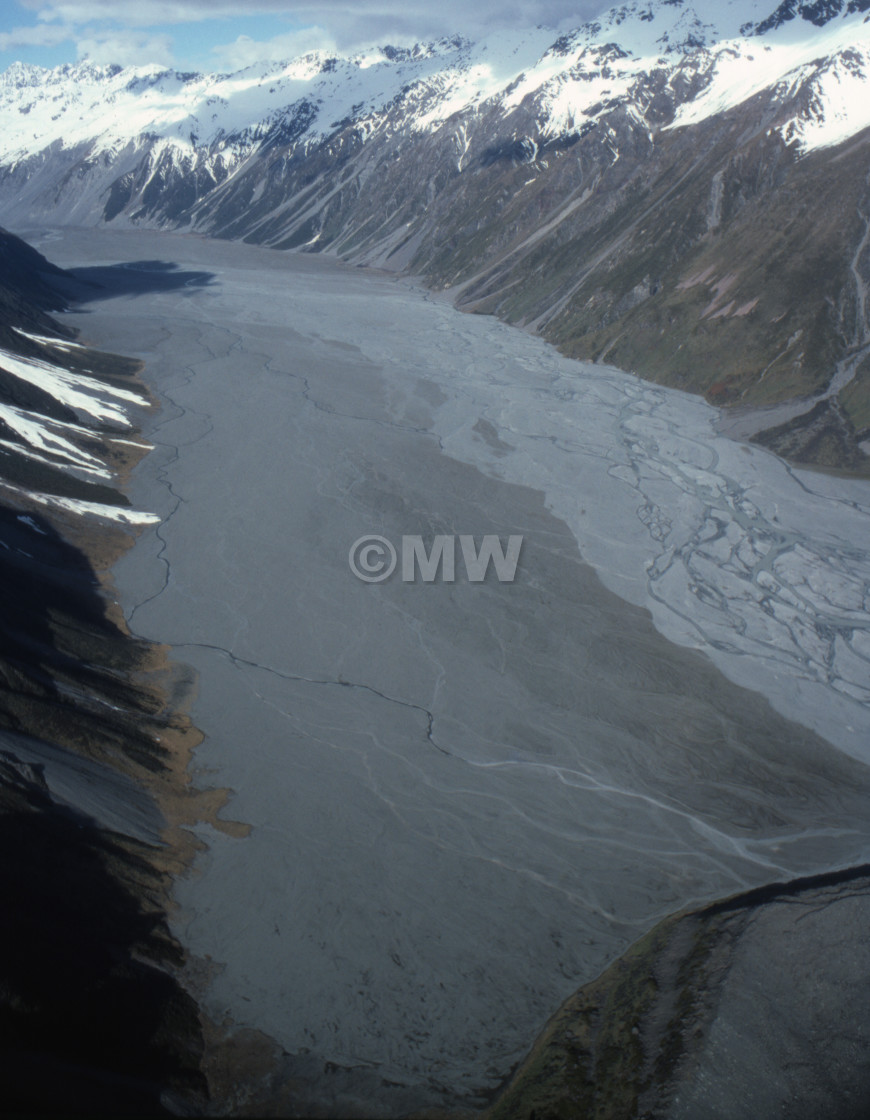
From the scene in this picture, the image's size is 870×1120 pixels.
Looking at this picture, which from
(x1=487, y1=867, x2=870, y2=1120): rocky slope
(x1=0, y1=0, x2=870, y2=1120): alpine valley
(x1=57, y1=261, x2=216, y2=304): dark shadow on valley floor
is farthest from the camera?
(x1=57, y1=261, x2=216, y2=304): dark shadow on valley floor

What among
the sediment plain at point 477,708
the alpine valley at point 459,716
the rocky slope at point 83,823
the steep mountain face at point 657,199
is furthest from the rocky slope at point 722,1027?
the steep mountain face at point 657,199

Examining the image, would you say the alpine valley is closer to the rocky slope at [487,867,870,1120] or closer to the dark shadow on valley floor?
the rocky slope at [487,867,870,1120]

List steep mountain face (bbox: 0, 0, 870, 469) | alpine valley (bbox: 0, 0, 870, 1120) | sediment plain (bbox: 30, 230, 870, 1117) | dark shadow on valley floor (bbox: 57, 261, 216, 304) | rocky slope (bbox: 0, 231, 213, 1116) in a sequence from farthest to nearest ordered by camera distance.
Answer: dark shadow on valley floor (bbox: 57, 261, 216, 304) < steep mountain face (bbox: 0, 0, 870, 469) < sediment plain (bbox: 30, 230, 870, 1117) < alpine valley (bbox: 0, 0, 870, 1120) < rocky slope (bbox: 0, 231, 213, 1116)

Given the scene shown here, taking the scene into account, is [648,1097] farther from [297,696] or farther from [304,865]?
[297,696]

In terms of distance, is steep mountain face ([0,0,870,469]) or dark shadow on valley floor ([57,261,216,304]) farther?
dark shadow on valley floor ([57,261,216,304])

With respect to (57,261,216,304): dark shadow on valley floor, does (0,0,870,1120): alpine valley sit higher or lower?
lower

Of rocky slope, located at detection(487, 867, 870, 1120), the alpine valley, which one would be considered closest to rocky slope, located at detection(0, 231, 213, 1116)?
the alpine valley

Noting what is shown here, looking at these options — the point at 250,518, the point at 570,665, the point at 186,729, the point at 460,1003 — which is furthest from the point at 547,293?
the point at 460,1003
